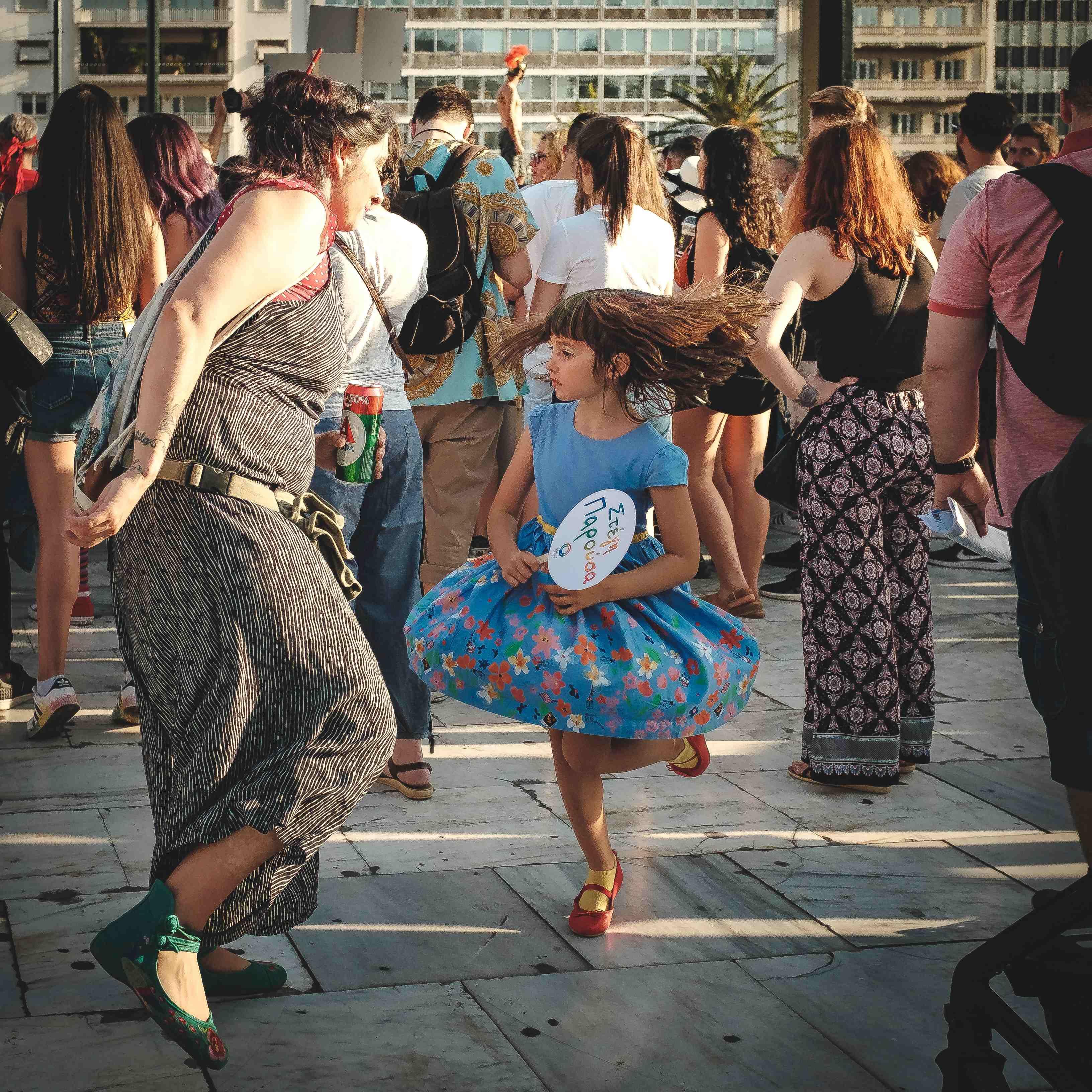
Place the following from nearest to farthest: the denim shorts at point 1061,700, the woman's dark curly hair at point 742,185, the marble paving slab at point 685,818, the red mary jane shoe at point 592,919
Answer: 1. the denim shorts at point 1061,700
2. the red mary jane shoe at point 592,919
3. the marble paving slab at point 685,818
4. the woman's dark curly hair at point 742,185

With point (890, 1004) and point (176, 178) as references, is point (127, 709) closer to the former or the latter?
point (176, 178)

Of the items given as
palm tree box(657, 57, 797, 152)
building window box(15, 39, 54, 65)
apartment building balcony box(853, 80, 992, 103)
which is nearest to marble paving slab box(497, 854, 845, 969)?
palm tree box(657, 57, 797, 152)

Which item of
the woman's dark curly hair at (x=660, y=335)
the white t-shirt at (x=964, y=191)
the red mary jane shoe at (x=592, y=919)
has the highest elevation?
the white t-shirt at (x=964, y=191)

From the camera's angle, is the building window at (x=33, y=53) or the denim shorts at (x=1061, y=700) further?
the building window at (x=33, y=53)

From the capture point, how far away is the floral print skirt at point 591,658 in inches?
135

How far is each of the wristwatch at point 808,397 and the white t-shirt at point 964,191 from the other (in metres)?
3.63

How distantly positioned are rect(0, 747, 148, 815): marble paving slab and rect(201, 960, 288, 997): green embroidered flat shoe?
142cm

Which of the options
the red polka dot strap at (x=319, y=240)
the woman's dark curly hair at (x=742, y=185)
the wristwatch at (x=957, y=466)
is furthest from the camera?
the woman's dark curly hair at (x=742, y=185)

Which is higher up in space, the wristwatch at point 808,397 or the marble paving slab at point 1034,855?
the wristwatch at point 808,397

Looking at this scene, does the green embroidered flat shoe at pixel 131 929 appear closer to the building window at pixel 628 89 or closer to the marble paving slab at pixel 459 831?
the marble paving slab at pixel 459 831

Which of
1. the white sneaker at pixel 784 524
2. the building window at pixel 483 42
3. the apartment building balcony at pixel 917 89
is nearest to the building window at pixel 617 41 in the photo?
the building window at pixel 483 42

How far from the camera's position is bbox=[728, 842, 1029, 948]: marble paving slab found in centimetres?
364

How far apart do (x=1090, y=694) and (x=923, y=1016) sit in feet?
3.30

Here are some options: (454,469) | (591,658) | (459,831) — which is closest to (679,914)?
(591,658)
